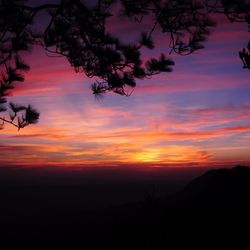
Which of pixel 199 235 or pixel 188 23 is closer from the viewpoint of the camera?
pixel 188 23

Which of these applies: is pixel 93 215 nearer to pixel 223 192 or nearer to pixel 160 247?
pixel 223 192

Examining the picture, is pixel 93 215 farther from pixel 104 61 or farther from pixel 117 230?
pixel 104 61

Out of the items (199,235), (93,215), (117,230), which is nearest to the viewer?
(199,235)

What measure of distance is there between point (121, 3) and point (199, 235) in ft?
18.2

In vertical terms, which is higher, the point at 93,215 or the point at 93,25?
the point at 93,25

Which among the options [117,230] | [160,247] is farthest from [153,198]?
[160,247]

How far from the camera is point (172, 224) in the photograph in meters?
10.6

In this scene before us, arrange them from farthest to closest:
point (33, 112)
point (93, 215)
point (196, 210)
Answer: point (93, 215), point (196, 210), point (33, 112)

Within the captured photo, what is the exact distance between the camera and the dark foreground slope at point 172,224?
30.7 ft

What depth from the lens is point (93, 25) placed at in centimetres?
736

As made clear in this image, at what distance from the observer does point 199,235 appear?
977cm

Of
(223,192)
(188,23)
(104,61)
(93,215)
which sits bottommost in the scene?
(93,215)

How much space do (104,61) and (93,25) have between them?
65cm

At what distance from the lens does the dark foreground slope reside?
9344mm
